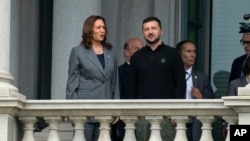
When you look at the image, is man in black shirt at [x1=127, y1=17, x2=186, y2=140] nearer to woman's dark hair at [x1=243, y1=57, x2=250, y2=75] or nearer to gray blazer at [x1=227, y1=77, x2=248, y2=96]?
gray blazer at [x1=227, y1=77, x2=248, y2=96]

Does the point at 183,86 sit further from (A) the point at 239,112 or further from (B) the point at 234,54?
(B) the point at 234,54

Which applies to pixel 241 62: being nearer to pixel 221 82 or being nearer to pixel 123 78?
pixel 123 78

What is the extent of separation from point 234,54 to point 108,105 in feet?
20.1

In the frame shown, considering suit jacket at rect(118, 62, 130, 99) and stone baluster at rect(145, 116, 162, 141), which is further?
suit jacket at rect(118, 62, 130, 99)

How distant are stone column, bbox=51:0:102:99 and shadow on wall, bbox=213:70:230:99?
256 centimetres

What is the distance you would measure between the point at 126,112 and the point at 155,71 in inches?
30.4

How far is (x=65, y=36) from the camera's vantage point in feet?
114

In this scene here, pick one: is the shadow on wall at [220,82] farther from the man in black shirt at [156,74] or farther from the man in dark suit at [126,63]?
the man in black shirt at [156,74]

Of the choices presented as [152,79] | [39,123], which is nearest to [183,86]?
[152,79]

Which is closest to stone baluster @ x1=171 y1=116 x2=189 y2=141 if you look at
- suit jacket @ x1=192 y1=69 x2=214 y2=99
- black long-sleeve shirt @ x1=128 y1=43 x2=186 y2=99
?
black long-sleeve shirt @ x1=128 y1=43 x2=186 y2=99

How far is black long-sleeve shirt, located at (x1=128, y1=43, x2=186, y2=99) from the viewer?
30.9 metres

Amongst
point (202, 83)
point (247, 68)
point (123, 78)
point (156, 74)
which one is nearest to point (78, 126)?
point (156, 74)

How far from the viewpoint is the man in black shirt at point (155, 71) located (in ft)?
101

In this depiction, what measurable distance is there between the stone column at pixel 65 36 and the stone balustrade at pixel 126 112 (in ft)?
12.1
